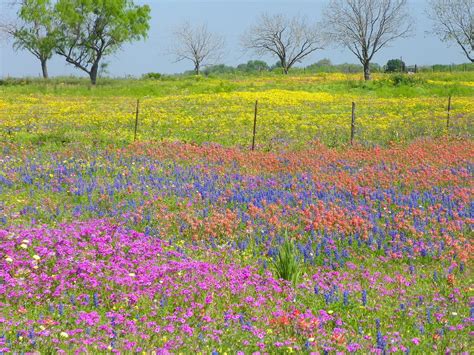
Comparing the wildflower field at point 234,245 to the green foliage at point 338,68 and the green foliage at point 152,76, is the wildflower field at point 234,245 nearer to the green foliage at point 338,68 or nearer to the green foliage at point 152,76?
the green foliage at point 152,76

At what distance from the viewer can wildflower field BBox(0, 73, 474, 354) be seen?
5.37m

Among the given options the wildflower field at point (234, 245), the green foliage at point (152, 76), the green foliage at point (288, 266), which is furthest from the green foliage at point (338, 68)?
the green foliage at point (288, 266)

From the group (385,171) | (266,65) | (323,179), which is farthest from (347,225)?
(266,65)

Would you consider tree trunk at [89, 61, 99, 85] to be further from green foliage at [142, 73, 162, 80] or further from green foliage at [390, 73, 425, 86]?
green foliage at [390, 73, 425, 86]

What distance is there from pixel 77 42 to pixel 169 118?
54.1 m

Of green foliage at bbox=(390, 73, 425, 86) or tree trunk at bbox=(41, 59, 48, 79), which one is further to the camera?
tree trunk at bbox=(41, 59, 48, 79)

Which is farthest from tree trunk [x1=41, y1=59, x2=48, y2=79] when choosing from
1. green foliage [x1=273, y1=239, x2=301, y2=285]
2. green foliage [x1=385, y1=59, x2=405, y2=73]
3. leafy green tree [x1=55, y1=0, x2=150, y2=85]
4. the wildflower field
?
green foliage [x1=273, y1=239, x2=301, y2=285]

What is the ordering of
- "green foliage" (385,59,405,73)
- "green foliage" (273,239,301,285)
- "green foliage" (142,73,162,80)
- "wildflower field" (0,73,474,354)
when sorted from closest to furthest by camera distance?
1. "wildflower field" (0,73,474,354)
2. "green foliage" (273,239,301,285)
3. "green foliage" (142,73,162,80)
4. "green foliage" (385,59,405,73)

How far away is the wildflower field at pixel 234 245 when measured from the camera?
17.6 ft

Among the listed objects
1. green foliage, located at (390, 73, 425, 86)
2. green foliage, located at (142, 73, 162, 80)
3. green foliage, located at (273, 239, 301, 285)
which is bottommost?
green foliage, located at (273, 239, 301, 285)

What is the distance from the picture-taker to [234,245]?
8.65 metres

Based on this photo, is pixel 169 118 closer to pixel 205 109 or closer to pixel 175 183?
pixel 205 109

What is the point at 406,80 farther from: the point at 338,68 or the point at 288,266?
the point at 338,68

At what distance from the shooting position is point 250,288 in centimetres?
664
